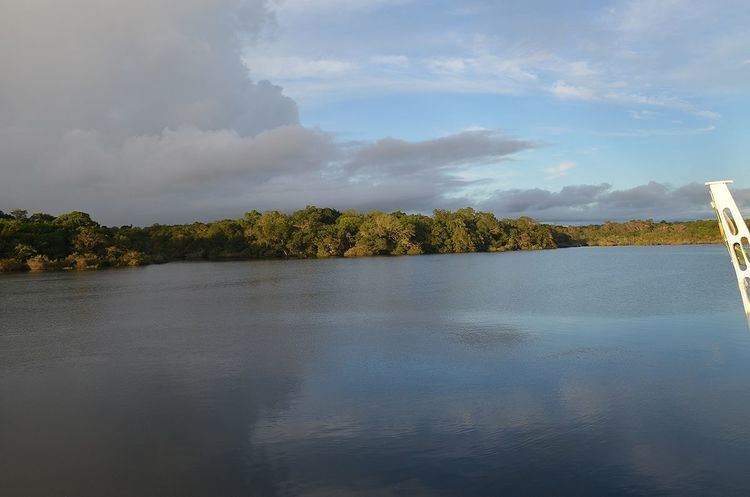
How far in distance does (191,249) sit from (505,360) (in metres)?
75.3

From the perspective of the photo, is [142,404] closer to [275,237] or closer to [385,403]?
[385,403]

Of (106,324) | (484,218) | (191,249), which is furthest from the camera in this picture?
(484,218)

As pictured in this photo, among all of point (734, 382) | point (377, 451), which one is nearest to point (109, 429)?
point (377, 451)

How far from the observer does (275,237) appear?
266ft

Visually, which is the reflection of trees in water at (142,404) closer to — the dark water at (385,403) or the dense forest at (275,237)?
the dark water at (385,403)

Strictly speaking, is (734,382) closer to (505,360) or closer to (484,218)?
(505,360)

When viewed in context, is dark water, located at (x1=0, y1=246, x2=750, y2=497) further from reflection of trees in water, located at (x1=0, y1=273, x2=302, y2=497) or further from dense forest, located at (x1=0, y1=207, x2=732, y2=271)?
dense forest, located at (x1=0, y1=207, x2=732, y2=271)

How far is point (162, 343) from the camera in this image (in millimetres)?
16031

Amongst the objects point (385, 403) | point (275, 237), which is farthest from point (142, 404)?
point (275, 237)

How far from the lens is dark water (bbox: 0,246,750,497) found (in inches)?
268

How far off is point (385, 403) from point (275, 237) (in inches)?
2881

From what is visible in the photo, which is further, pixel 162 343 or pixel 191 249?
pixel 191 249

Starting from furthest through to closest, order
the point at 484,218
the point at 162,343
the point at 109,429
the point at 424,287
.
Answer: the point at 484,218, the point at 424,287, the point at 162,343, the point at 109,429

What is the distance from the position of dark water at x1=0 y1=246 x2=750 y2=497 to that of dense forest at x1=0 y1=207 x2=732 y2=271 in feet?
137
